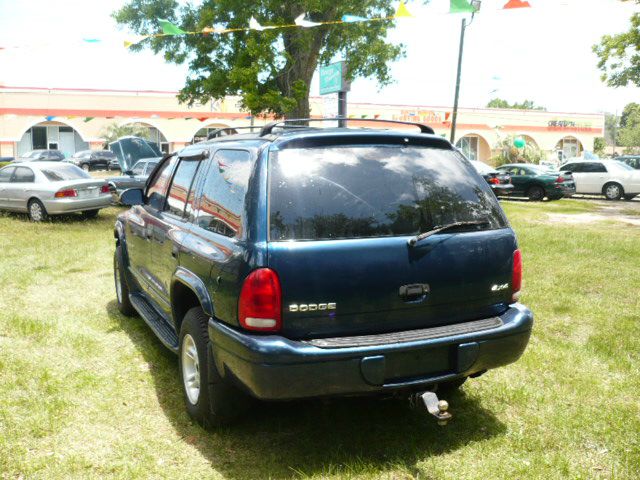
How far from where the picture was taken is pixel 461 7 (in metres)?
11.0

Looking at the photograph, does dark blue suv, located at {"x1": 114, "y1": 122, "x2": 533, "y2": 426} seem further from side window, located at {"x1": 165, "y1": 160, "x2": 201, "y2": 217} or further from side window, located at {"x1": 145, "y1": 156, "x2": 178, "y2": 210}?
side window, located at {"x1": 145, "y1": 156, "x2": 178, "y2": 210}

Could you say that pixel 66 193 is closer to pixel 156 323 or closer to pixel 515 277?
pixel 156 323

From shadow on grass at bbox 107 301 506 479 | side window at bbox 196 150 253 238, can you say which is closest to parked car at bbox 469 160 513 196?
shadow on grass at bbox 107 301 506 479

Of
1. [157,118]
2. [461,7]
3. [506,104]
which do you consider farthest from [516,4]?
[506,104]

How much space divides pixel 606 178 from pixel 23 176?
20.0 meters

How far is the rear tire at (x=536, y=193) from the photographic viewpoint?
22.9m

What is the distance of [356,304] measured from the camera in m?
3.30

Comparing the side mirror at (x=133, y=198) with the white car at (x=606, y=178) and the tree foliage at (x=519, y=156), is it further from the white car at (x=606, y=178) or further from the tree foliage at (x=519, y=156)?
the tree foliage at (x=519, y=156)

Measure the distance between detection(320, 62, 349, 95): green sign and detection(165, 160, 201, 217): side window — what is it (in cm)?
830

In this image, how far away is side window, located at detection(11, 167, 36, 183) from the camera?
15.0 m

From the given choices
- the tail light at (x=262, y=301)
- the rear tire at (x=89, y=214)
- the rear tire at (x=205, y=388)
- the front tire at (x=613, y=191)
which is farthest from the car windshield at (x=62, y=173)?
Result: the front tire at (x=613, y=191)

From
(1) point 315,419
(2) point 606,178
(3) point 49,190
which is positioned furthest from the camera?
(2) point 606,178

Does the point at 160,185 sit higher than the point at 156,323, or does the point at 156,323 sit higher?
the point at 160,185

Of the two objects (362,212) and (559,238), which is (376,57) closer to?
(559,238)
